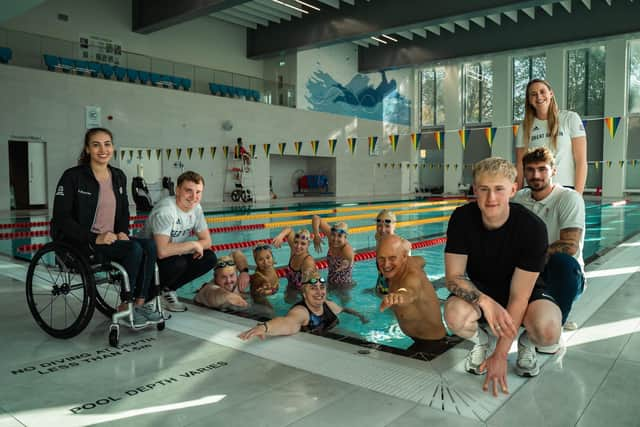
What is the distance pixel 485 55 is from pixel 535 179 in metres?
17.2

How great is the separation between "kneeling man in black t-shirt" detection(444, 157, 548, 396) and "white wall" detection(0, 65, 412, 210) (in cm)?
1568

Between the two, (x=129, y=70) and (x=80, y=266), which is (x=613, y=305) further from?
(x=129, y=70)

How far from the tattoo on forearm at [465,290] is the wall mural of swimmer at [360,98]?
73.0ft

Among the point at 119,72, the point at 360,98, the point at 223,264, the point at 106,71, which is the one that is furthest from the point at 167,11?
the point at 223,264

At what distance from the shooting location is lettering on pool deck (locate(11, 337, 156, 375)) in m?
2.61

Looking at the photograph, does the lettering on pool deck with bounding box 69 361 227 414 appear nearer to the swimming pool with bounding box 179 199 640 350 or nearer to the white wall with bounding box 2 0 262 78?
the swimming pool with bounding box 179 199 640 350

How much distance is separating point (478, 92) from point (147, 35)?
17.6 meters

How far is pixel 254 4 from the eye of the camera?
18609 millimetres

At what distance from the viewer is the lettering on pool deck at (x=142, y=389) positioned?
7.11 ft

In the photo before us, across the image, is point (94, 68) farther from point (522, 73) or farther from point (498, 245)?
point (522, 73)

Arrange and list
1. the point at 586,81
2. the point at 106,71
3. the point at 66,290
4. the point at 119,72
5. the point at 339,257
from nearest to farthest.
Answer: the point at 66,290 < the point at 339,257 < the point at 106,71 < the point at 119,72 < the point at 586,81

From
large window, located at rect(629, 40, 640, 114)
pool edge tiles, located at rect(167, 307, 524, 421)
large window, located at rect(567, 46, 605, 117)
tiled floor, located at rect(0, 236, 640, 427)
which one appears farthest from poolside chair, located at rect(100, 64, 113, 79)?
large window, located at rect(629, 40, 640, 114)

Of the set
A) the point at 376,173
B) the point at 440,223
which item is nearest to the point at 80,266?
the point at 440,223

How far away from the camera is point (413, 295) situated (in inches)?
114
